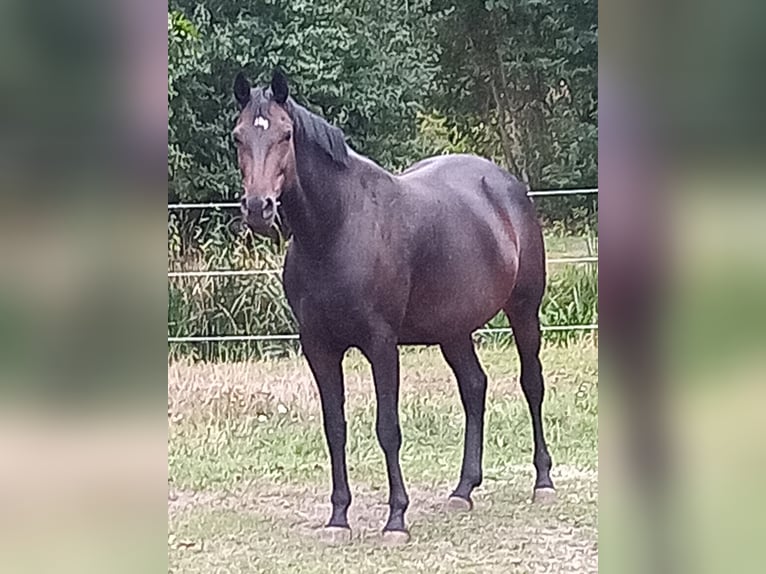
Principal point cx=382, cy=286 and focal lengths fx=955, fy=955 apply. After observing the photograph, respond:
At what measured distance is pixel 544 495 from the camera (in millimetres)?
1951

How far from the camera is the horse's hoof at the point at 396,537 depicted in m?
1.98

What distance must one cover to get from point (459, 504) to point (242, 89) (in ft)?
3.13

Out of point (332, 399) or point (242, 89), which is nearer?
point (242, 89)

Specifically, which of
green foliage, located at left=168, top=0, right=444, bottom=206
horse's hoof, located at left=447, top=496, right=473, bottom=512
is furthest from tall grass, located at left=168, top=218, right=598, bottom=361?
horse's hoof, located at left=447, top=496, right=473, bottom=512

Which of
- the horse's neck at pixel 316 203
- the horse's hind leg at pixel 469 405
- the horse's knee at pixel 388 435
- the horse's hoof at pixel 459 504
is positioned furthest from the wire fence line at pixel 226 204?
the horse's hoof at pixel 459 504

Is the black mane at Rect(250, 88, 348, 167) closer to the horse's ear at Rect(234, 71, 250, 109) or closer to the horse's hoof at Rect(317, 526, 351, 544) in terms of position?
the horse's ear at Rect(234, 71, 250, 109)

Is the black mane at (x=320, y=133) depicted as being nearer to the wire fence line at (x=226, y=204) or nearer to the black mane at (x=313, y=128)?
the black mane at (x=313, y=128)

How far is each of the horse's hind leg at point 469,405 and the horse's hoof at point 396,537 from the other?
0.12 meters

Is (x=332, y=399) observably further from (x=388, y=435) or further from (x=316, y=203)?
(x=316, y=203)

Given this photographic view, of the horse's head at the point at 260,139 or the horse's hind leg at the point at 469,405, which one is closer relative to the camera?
the horse's head at the point at 260,139

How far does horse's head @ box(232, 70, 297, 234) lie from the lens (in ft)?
6.13

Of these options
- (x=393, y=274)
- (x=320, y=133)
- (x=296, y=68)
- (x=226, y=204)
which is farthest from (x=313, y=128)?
(x=393, y=274)
